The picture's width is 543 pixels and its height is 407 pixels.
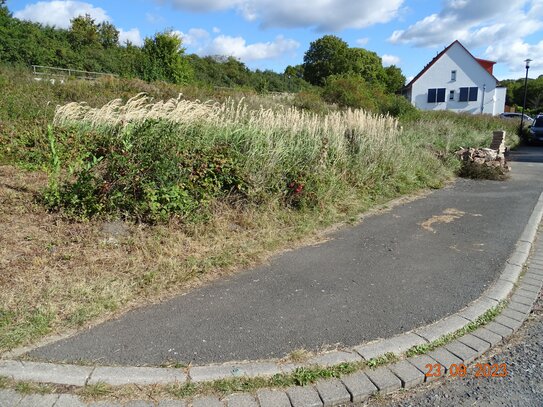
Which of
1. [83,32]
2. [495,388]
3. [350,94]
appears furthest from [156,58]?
[83,32]

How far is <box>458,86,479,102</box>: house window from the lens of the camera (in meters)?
42.8

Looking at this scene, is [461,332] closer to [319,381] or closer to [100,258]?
[319,381]

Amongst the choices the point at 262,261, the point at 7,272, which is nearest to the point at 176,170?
the point at 262,261

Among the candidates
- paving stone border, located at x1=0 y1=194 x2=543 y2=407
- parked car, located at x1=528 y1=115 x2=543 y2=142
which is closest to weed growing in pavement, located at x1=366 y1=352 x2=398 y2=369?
paving stone border, located at x1=0 y1=194 x2=543 y2=407

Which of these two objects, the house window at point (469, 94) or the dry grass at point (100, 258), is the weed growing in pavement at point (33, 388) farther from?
the house window at point (469, 94)

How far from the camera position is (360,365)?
2568 millimetres

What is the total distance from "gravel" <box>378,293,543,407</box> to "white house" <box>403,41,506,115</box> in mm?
44231

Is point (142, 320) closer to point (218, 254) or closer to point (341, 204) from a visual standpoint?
point (218, 254)

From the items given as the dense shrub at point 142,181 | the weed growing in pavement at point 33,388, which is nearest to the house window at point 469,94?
the dense shrub at point 142,181

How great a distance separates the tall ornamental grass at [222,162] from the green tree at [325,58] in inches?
2184

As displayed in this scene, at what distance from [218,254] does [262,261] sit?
0.48 m

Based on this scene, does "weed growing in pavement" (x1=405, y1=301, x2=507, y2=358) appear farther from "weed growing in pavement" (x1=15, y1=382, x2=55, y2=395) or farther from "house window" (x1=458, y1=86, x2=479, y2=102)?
"house window" (x1=458, y1=86, x2=479, y2=102)

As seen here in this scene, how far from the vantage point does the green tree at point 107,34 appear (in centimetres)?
4741

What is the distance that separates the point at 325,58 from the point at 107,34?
33354mm
